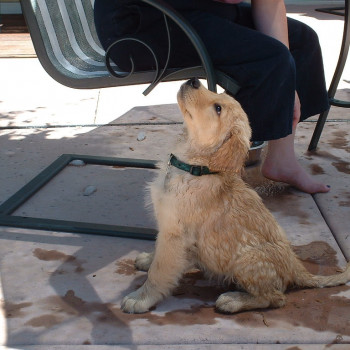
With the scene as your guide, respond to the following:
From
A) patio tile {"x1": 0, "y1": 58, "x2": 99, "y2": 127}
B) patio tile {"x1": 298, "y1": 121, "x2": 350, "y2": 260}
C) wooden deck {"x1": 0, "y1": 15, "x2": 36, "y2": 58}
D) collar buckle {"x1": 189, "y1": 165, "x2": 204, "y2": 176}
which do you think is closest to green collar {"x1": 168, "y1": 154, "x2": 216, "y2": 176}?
collar buckle {"x1": 189, "y1": 165, "x2": 204, "y2": 176}

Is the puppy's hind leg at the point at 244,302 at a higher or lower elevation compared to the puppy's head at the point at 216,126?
lower

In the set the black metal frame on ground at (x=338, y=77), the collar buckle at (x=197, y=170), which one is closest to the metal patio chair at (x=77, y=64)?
the collar buckle at (x=197, y=170)

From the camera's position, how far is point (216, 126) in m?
2.60

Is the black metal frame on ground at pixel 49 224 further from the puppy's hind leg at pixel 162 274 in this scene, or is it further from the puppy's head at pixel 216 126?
the puppy's head at pixel 216 126

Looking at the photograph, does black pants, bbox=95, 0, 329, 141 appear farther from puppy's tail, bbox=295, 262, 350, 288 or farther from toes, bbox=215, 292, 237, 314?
toes, bbox=215, 292, 237, 314

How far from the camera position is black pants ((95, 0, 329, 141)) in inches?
123

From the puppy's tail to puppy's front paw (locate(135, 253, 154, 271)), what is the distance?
0.68 meters

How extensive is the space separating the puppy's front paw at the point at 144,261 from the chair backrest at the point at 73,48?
94cm

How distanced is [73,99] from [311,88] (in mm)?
2673

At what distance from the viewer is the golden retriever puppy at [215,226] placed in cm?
259

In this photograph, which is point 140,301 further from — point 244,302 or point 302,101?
point 302,101

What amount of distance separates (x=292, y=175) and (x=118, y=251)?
1.24 m

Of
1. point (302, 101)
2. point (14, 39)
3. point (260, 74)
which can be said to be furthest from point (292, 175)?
point (14, 39)

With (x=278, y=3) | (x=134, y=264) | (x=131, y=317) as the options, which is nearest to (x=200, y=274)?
(x=134, y=264)
